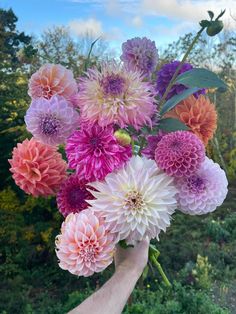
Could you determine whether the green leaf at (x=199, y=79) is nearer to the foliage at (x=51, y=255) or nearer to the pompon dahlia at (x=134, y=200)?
the pompon dahlia at (x=134, y=200)

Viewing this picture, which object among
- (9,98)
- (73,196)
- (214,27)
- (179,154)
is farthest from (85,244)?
(9,98)

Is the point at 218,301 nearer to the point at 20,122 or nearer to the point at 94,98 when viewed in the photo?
the point at 20,122

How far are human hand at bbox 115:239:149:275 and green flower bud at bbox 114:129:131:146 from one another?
0.21m

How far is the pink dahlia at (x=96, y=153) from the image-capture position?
811 mm

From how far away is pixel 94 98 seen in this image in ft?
2.74

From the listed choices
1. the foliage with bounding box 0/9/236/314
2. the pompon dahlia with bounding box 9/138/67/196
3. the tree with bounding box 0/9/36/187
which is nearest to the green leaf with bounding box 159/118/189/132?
the pompon dahlia with bounding box 9/138/67/196

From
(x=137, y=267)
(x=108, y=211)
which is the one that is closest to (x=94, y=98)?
(x=108, y=211)

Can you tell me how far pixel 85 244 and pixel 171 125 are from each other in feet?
0.89

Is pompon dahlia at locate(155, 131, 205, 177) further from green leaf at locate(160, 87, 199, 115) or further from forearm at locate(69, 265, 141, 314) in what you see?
forearm at locate(69, 265, 141, 314)

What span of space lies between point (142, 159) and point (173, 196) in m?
0.09

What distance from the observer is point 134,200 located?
2.63 feet

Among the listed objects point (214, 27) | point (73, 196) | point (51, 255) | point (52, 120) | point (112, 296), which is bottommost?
point (51, 255)

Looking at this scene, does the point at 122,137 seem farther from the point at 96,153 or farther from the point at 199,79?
the point at 199,79

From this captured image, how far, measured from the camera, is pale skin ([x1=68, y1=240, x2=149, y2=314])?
0.84m
